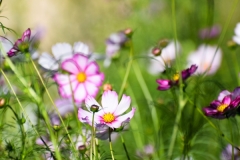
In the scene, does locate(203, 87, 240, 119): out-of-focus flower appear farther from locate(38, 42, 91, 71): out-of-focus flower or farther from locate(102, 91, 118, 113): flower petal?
locate(38, 42, 91, 71): out-of-focus flower

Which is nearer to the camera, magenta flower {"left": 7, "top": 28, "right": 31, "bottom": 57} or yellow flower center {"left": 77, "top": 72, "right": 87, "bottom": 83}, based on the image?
magenta flower {"left": 7, "top": 28, "right": 31, "bottom": 57}

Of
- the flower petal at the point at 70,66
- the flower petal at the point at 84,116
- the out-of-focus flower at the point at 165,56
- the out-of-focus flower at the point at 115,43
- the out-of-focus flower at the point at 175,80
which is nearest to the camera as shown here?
the flower petal at the point at 84,116

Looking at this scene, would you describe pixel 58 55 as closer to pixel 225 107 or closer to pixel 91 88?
pixel 91 88

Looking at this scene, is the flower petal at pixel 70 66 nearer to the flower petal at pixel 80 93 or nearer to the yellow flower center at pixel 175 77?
the flower petal at pixel 80 93

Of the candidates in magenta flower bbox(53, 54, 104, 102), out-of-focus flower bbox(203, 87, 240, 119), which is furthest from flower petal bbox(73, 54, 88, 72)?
out-of-focus flower bbox(203, 87, 240, 119)

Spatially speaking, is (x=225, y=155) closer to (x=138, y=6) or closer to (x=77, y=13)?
(x=138, y=6)

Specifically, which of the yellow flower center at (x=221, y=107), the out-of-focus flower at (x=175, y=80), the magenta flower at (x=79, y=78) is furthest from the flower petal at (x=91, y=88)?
the yellow flower center at (x=221, y=107)

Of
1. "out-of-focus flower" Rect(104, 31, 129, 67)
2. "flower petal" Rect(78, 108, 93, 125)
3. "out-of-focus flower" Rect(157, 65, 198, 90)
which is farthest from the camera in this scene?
"out-of-focus flower" Rect(104, 31, 129, 67)
